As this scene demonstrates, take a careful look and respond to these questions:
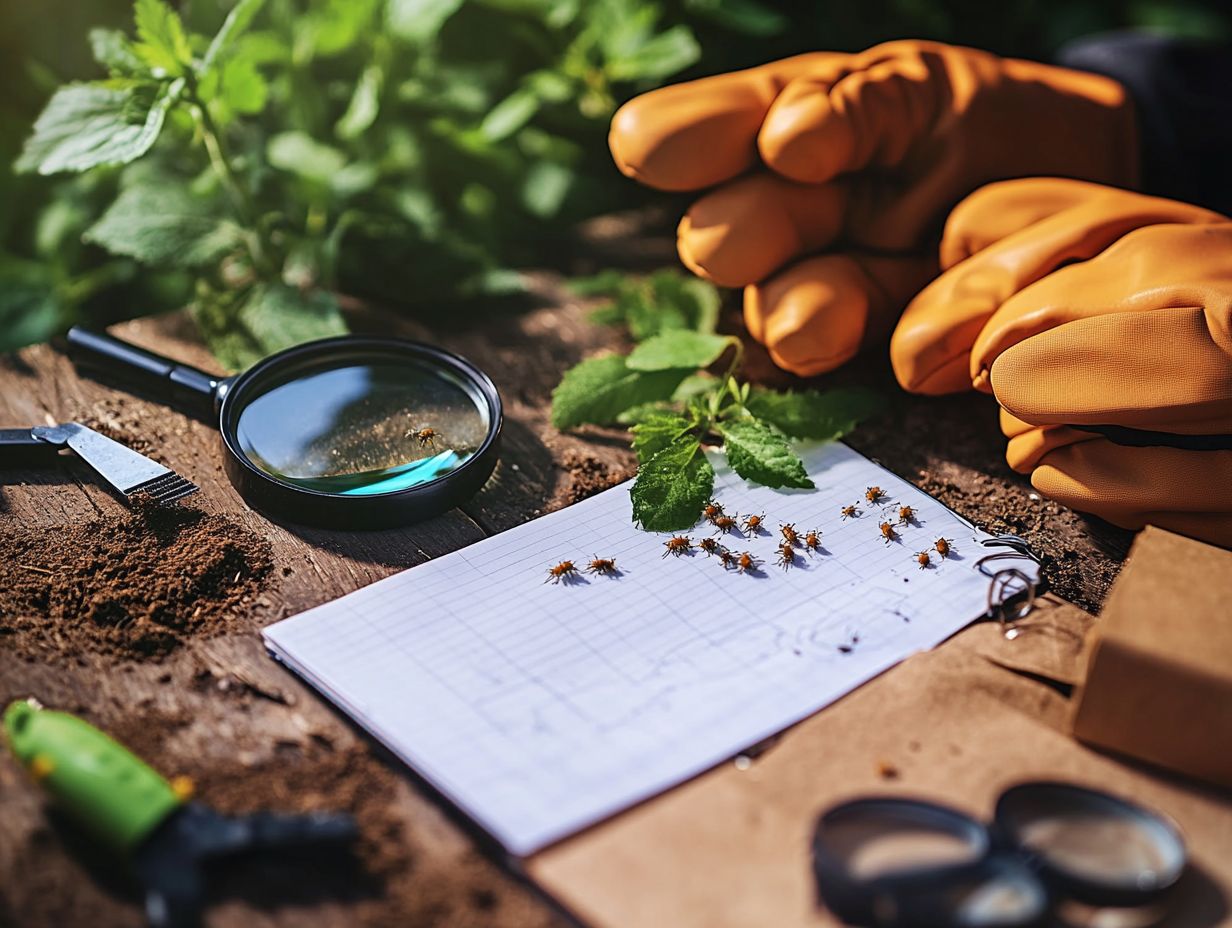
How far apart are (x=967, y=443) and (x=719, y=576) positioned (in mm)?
428

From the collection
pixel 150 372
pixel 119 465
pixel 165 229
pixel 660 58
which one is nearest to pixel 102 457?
pixel 119 465

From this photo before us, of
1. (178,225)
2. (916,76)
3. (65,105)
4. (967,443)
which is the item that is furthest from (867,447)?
(65,105)

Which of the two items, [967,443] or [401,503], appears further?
[967,443]

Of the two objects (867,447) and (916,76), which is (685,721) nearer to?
(867,447)

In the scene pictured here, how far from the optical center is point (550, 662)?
1023mm

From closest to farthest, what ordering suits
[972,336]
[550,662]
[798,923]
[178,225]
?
1. [798,923]
2. [550,662]
3. [972,336]
4. [178,225]

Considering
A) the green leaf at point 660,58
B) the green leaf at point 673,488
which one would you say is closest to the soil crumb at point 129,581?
the green leaf at point 673,488

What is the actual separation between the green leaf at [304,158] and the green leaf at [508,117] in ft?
0.80

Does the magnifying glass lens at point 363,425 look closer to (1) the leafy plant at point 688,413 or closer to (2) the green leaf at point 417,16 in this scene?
(1) the leafy plant at point 688,413

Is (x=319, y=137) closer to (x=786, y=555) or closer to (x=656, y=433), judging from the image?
(x=656, y=433)

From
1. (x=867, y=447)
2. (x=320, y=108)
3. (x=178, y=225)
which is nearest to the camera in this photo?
(x=867, y=447)

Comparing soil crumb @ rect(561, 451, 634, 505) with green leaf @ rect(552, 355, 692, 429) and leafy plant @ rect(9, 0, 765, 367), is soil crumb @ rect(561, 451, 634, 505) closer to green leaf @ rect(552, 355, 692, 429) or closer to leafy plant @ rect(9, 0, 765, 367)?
green leaf @ rect(552, 355, 692, 429)

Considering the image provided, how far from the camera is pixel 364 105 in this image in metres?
1.63

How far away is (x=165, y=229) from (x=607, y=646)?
0.89 metres
